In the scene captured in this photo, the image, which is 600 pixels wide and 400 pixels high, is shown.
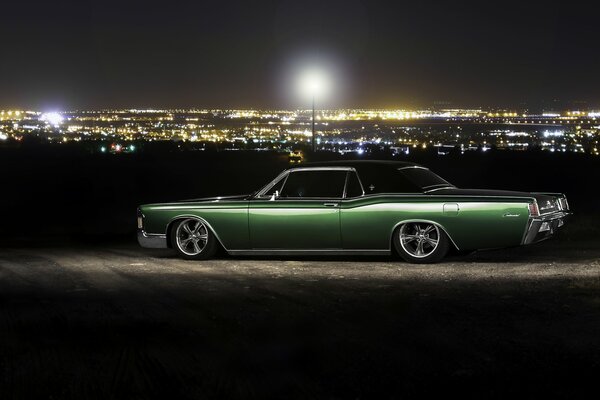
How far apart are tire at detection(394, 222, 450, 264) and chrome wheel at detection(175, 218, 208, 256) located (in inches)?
112

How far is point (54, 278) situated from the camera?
38.8 feet

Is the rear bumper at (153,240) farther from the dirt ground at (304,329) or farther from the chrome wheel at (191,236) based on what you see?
the dirt ground at (304,329)

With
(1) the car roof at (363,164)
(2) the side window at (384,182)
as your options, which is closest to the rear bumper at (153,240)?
(1) the car roof at (363,164)

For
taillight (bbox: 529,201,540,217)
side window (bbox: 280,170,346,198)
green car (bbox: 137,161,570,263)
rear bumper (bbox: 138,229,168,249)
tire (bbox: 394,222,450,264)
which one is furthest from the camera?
rear bumper (bbox: 138,229,168,249)

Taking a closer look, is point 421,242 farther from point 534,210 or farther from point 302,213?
point 302,213

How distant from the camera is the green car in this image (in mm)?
12031

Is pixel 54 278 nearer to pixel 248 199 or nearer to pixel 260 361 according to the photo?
pixel 248 199

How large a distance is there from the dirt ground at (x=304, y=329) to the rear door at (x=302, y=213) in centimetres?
34

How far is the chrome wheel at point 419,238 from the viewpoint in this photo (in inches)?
482

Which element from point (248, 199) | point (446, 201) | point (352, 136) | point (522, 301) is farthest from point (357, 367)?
point (352, 136)

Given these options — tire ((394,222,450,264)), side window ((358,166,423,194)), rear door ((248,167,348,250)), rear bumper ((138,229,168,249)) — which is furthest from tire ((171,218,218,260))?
tire ((394,222,450,264))

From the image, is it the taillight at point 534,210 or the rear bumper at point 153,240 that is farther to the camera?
the rear bumper at point 153,240

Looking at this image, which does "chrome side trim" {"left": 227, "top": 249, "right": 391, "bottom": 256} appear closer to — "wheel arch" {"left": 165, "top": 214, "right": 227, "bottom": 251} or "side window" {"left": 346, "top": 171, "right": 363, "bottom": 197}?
"wheel arch" {"left": 165, "top": 214, "right": 227, "bottom": 251}

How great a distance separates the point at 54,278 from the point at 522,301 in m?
5.79
